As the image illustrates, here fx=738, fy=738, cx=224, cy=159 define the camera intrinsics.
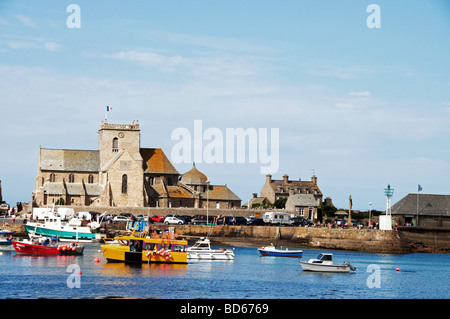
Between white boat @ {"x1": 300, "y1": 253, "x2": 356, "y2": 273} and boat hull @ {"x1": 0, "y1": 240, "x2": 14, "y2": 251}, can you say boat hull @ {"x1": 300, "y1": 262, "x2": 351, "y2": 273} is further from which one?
boat hull @ {"x1": 0, "y1": 240, "x2": 14, "y2": 251}

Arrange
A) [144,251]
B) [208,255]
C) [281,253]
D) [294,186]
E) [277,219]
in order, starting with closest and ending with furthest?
[144,251] → [208,255] → [281,253] → [277,219] → [294,186]

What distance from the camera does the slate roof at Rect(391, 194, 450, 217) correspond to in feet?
299

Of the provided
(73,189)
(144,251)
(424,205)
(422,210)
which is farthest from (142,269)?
(73,189)

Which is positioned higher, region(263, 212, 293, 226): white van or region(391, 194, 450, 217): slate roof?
region(391, 194, 450, 217): slate roof

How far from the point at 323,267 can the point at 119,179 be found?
209 feet

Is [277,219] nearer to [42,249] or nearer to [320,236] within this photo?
[320,236]

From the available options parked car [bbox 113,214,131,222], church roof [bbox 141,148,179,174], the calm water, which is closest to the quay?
parked car [bbox 113,214,131,222]

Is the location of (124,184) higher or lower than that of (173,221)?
higher

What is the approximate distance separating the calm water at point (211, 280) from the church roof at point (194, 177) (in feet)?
201

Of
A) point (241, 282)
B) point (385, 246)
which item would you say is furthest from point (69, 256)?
point (385, 246)

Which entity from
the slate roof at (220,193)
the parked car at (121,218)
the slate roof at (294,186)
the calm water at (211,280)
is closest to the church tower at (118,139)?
the slate roof at (220,193)

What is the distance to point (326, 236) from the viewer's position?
8281 centimetres

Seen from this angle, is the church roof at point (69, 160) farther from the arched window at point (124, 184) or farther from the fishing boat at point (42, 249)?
the fishing boat at point (42, 249)

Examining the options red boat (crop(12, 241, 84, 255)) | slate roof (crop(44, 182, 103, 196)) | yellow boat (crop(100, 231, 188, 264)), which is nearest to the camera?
yellow boat (crop(100, 231, 188, 264))
